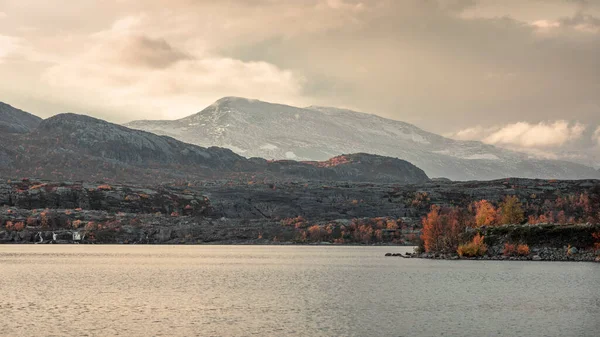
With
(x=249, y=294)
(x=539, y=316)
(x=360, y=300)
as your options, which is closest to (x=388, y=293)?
(x=360, y=300)

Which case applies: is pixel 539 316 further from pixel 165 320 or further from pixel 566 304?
pixel 165 320

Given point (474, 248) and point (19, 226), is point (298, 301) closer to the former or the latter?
point (474, 248)

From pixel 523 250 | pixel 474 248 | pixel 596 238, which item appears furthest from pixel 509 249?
pixel 596 238

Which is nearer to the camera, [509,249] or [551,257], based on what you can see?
[551,257]

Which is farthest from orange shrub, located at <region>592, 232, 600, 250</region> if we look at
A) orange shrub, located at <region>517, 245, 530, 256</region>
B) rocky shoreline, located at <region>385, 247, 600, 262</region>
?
orange shrub, located at <region>517, 245, 530, 256</region>

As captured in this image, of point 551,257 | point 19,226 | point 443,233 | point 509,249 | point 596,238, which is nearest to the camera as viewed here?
point 596,238

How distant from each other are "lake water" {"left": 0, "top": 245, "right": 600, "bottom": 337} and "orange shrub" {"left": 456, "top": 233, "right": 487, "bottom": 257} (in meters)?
26.0

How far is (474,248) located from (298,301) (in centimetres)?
7471

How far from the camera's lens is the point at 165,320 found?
49688 millimetres

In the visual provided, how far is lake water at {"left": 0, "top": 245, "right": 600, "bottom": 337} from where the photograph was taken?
46188mm

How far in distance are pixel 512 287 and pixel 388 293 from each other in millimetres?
14458

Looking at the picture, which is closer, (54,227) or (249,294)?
(249,294)

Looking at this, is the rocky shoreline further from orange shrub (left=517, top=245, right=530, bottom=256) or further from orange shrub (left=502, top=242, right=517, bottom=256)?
orange shrub (left=502, top=242, right=517, bottom=256)

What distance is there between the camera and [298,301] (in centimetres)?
6206
